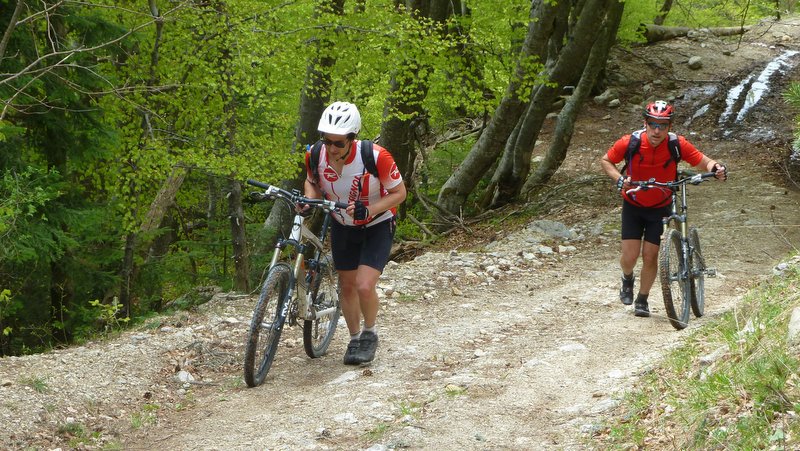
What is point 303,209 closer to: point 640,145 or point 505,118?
point 640,145

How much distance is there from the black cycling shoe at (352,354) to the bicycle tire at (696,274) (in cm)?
326

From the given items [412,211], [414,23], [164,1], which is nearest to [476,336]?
[414,23]

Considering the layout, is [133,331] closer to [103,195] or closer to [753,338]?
[753,338]

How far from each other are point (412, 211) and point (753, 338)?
13.8 meters

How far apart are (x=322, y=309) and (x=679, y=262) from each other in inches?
136

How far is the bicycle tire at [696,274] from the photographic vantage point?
7723mm

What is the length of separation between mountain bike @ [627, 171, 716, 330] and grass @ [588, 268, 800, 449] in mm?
1701

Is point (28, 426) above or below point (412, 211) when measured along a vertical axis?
above

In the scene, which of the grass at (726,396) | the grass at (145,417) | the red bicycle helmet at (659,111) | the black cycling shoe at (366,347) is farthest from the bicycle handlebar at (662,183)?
the grass at (145,417)

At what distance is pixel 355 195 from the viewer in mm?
6371

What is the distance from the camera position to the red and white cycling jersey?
20.6 feet

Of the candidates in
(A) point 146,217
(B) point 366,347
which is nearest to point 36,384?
(B) point 366,347

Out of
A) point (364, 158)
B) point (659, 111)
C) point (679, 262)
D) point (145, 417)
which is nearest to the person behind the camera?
point (145, 417)

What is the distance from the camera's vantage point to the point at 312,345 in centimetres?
718
